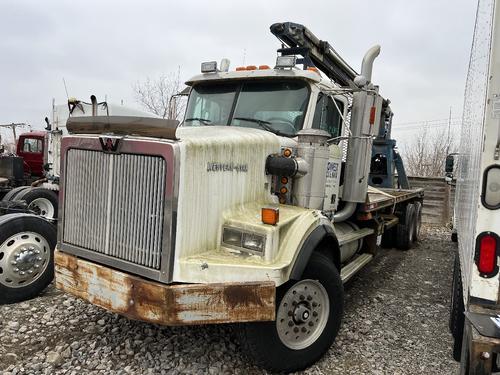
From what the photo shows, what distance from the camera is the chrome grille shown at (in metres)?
2.92

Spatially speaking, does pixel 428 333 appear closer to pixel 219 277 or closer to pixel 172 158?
pixel 219 277

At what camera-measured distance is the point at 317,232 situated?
3559 mm

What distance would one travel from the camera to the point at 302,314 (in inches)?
136

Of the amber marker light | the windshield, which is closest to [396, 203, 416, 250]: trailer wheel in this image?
the windshield

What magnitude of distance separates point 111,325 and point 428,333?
3.38 meters

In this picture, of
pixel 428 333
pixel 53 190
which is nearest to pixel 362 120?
pixel 428 333

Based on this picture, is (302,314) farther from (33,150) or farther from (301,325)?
(33,150)

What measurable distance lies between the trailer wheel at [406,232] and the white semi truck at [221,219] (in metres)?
4.65

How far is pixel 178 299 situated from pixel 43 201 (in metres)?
7.20

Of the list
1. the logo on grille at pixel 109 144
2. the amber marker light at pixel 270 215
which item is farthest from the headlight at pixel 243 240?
the logo on grille at pixel 109 144

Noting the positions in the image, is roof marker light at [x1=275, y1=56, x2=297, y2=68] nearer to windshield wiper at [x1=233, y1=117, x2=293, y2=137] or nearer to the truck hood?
windshield wiper at [x1=233, y1=117, x2=293, y2=137]

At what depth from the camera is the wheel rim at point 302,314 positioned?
3.37 metres

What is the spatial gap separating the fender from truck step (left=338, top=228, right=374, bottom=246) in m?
0.80

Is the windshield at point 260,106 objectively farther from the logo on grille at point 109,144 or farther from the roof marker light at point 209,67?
the logo on grille at point 109,144
